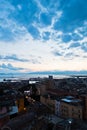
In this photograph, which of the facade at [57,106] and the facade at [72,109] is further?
the facade at [57,106]

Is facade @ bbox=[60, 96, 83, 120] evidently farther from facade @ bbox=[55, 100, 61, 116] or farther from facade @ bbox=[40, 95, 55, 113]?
facade @ bbox=[40, 95, 55, 113]

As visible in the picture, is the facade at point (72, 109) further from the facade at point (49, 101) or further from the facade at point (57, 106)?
the facade at point (49, 101)

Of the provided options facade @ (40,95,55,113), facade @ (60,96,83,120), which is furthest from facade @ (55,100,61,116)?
facade @ (60,96,83,120)

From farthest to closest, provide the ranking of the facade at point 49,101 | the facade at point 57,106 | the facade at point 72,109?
the facade at point 49,101 → the facade at point 57,106 → the facade at point 72,109

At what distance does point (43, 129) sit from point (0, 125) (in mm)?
5390

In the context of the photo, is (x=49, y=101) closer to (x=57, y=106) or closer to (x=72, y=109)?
(x=57, y=106)

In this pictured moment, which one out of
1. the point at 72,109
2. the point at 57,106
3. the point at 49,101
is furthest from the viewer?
the point at 49,101

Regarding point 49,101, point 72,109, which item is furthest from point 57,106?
point 72,109

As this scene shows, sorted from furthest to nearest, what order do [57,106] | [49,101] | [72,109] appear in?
[49,101] < [57,106] < [72,109]

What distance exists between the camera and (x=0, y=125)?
73.9 ft

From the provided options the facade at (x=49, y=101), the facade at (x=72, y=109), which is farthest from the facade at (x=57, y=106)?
the facade at (x=72, y=109)

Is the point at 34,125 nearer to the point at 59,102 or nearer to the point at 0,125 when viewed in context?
the point at 0,125

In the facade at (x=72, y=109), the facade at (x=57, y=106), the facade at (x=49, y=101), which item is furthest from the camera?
the facade at (x=49, y=101)

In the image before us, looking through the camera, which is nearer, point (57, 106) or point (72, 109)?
point (72, 109)
